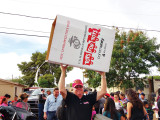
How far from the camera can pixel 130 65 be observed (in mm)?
24750

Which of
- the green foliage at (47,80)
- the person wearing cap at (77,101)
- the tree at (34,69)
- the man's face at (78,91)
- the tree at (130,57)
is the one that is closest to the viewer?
the person wearing cap at (77,101)

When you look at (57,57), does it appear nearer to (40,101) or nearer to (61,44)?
(61,44)

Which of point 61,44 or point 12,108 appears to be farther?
point 12,108

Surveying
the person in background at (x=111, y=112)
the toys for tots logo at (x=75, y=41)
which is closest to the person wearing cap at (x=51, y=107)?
the person in background at (x=111, y=112)

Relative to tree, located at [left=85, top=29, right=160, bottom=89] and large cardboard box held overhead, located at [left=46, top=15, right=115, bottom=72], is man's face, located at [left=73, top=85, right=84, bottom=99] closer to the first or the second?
large cardboard box held overhead, located at [left=46, top=15, right=115, bottom=72]

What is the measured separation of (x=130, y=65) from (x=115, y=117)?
20549 mm

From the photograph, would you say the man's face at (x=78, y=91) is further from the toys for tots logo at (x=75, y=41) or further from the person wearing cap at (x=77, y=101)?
the toys for tots logo at (x=75, y=41)

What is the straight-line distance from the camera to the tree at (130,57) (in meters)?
25.1

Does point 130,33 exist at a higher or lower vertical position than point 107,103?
higher

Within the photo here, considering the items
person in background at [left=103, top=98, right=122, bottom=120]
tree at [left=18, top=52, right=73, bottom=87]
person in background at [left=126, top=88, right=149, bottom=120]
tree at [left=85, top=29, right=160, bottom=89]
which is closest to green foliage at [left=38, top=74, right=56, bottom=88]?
tree at [left=18, top=52, right=73, bottom=87]

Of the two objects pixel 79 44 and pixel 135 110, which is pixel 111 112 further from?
pixel 79 44

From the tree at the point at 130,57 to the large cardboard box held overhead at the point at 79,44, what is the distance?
2149 centimetres

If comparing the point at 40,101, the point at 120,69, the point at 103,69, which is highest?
the point at 120,69

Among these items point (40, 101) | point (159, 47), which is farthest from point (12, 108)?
point (159, 47)
